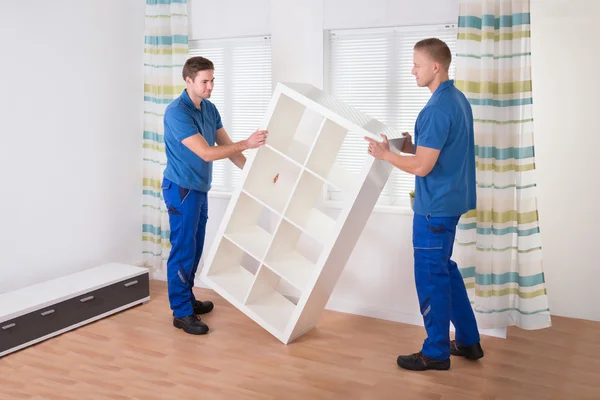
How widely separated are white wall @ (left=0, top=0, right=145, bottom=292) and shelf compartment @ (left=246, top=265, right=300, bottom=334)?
60.1 inches

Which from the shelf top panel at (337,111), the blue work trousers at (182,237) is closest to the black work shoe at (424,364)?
the shelf top panel at (337,111)

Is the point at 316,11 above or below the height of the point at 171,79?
above

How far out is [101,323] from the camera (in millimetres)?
4105

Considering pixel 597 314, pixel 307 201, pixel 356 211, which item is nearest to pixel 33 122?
pixel 307 201

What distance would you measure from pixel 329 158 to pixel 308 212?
36 cm

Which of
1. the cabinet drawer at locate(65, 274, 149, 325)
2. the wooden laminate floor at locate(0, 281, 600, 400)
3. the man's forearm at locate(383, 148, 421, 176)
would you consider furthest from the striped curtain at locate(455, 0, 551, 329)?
the cabinet drawer at locate(65, 274, 149, 325)

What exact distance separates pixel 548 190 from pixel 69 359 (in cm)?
314

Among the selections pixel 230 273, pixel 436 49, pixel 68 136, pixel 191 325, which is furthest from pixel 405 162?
pixel 68 136

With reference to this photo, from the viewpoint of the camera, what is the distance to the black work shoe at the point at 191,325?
3904 mm

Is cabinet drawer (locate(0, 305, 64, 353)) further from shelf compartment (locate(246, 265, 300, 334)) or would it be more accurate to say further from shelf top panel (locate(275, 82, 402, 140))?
shelf top panel (locate(275, 82, 402, 140))

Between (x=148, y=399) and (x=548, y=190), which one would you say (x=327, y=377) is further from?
(x=548, y=190)

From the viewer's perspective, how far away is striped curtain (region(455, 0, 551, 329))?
3629 millimetres

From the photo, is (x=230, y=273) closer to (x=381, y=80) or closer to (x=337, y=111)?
(x=337, y=111)

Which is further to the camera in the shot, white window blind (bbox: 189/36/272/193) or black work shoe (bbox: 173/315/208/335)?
white window blind (bbox: 189/36/272/193)
